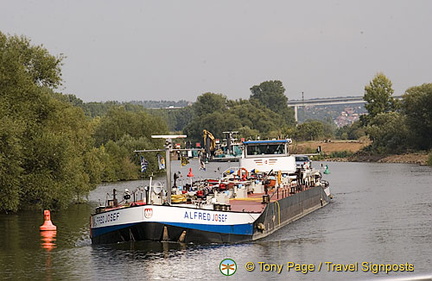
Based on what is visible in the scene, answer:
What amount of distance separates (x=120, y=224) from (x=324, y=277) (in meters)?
7.86

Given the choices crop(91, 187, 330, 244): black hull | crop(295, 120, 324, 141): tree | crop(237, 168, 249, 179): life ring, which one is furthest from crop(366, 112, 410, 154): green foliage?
→ crop(91, 187, 330, 244): black hull

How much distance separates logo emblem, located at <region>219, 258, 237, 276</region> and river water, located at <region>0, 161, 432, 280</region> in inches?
5.8

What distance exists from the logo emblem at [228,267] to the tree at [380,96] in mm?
112752

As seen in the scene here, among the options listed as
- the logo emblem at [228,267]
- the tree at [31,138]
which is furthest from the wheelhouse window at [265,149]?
the logo emblem at [228,267]

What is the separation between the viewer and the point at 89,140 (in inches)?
2223

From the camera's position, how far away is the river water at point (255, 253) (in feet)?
77.5

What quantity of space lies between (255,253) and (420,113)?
77833 mm

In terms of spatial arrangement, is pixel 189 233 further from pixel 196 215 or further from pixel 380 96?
pixel 380 96

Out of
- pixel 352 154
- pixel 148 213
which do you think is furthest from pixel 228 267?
pixel 352 154

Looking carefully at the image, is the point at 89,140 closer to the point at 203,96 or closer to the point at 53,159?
the point at 53,159

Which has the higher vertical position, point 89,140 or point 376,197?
point 89,140

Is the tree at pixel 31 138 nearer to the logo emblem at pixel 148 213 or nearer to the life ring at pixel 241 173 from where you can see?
the life ring at pixel 241 173

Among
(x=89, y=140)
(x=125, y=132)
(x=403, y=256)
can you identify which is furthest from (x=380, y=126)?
(x=403, y=256)

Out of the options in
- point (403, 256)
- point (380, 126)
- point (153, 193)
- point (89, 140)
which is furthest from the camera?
point (380, 126)
